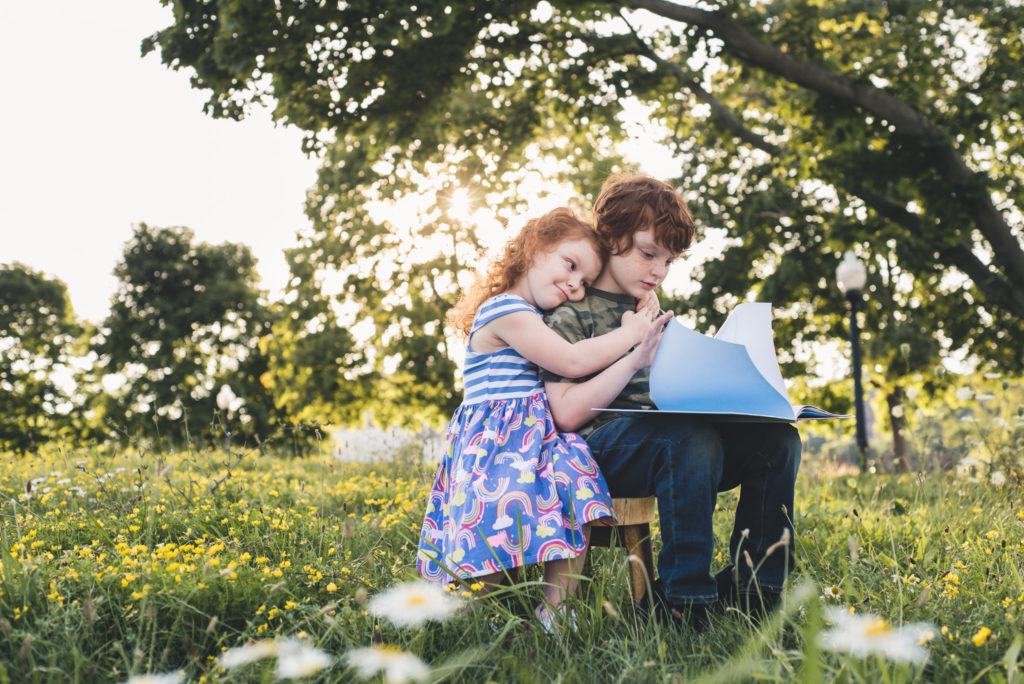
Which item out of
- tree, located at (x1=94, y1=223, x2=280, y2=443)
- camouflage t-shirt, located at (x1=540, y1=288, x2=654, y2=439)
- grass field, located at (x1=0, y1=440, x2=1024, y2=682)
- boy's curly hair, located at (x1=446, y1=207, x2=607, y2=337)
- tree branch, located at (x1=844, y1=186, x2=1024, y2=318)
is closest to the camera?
grass field, located at (x1=0, y1=440, x2=1024, y2=682)

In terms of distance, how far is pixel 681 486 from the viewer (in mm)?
2027

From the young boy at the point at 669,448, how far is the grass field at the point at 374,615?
0.45 ft

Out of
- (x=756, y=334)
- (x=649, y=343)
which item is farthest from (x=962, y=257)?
(x=649, y=343)

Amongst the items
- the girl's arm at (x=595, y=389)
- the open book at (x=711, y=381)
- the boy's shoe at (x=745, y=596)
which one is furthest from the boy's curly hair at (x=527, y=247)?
the boy's shoe at (x=745, y=596)

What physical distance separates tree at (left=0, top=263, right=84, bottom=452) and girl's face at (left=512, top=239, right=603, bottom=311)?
81.8ft

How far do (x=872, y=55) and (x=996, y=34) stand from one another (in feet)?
5.70

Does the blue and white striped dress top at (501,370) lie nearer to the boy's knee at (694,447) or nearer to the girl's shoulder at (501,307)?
the girl's shoulder at (501,307)

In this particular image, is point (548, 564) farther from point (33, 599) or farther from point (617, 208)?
point (33, 599)

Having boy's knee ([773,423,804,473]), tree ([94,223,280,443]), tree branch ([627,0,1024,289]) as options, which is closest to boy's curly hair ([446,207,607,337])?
boy's knee ([773,423,804,473])

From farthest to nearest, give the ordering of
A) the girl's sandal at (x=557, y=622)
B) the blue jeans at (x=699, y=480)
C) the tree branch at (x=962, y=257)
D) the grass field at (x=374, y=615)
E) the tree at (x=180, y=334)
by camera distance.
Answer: the tree at (x=180, y=334) < the tree branch at (x=962, y=257) < the blue jeans at (x=699, y=480) < the girl's sandal at (x=557, y=622) < the grass field at (x=374, y=615)

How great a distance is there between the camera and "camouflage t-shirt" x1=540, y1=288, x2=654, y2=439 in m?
2.36

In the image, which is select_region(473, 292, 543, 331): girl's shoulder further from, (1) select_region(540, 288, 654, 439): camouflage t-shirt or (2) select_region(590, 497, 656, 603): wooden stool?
(2) select_region(590, 497, 656, 603): wooden stool

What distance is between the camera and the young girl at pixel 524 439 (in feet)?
6.88

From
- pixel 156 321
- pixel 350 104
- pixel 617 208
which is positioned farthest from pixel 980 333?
pixel 156 321
